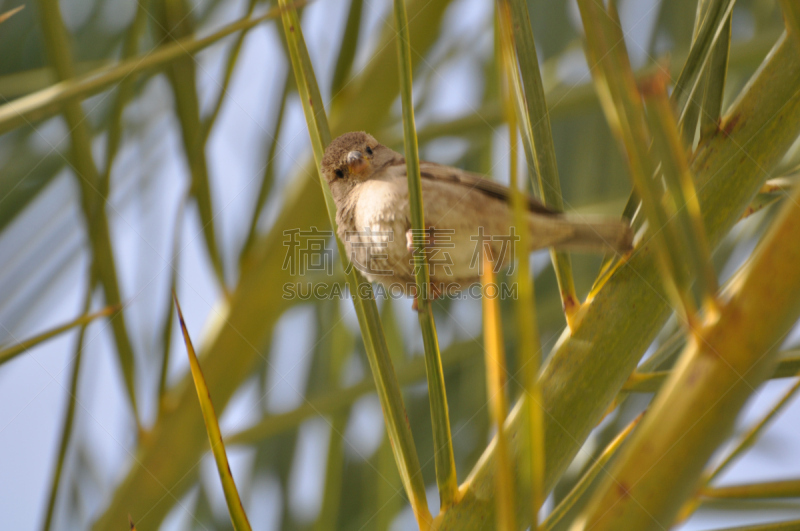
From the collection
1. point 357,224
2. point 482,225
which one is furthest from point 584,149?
point 357,224

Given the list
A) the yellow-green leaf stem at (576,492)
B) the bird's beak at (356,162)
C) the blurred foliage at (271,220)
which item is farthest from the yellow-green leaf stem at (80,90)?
the bird's beak at (356,162)

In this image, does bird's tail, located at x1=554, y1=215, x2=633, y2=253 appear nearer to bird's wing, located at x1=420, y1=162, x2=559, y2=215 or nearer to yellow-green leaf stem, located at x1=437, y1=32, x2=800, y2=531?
yellow-green leaf stem, located at x1=437, y1=32, x2=800, y2=531

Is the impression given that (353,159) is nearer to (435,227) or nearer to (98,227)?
(435,227)

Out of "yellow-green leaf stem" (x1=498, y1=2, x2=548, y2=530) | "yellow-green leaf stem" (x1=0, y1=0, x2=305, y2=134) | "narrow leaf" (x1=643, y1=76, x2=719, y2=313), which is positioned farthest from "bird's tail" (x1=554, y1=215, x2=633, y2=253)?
"yellow-green leaf stem" (x1=0, y1=0, x2=305, y2=134)

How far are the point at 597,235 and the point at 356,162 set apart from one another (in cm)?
104

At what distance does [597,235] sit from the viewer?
1248 mm

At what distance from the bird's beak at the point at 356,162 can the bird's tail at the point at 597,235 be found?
0.80 meters

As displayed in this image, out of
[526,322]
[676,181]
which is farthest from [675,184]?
[526,322]

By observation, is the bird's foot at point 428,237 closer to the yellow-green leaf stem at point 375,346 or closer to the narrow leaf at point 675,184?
the yellow-green leaf stem at point 375,346

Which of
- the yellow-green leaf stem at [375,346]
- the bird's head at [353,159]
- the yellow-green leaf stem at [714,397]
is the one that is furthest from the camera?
the bird's head at [353,159]

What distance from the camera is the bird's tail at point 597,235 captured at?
1.02 meters

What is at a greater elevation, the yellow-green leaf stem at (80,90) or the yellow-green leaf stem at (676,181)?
the yellow-green leaf stem at (80,90)

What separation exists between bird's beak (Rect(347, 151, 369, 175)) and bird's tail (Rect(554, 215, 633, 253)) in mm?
801

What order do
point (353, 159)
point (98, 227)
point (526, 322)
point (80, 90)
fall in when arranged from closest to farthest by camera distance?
point (526, 322) < point (80, 90) < point (98, 227) < point (353, 159)
